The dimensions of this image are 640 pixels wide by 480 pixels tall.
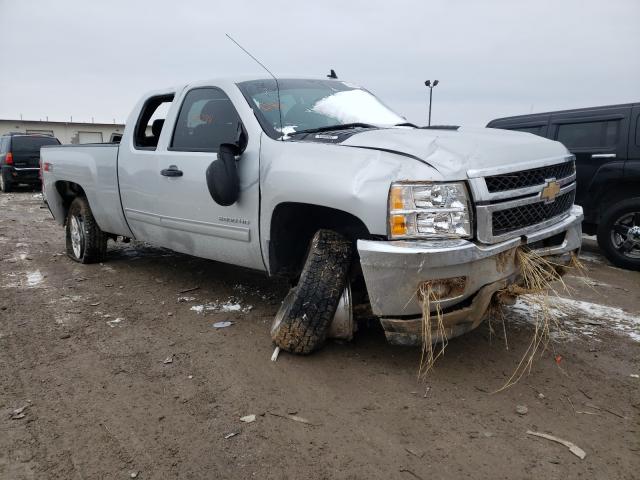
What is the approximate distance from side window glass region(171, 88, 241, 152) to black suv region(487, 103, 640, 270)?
15.6 feet

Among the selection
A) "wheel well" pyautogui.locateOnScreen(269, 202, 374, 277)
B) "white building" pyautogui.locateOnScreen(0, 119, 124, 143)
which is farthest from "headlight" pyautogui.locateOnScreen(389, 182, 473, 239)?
"white building" pyautogui.locateOnScreen(0, 119, 124, 143)

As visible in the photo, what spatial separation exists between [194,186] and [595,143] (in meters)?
5.20

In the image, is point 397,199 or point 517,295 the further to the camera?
point 517,295

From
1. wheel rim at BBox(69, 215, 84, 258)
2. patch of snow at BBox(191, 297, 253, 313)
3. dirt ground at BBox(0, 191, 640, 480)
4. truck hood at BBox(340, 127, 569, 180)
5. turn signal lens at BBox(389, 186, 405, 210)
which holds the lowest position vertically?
dirt ground at BBox(0, 191, 640, 480)

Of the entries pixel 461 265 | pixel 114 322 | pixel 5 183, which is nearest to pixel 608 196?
pixel 461 265

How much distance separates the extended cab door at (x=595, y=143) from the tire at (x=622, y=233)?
0.31 metres

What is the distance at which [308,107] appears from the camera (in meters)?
3.79

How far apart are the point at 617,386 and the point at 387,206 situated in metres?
1.75

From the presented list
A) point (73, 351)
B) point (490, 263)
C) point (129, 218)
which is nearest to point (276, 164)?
point (490, 263)

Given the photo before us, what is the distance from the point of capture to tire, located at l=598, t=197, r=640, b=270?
5781 mm

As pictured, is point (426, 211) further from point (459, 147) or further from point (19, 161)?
point (19, 161)

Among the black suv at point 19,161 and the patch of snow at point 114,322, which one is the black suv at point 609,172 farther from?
the black suv at point 19,161

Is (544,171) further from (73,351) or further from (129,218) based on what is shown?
(129,218)

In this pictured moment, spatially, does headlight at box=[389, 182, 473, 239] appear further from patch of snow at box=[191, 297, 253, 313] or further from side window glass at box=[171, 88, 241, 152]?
patch of snow at box=[191, 297, 253, 313]
